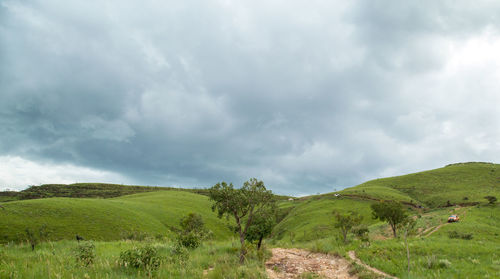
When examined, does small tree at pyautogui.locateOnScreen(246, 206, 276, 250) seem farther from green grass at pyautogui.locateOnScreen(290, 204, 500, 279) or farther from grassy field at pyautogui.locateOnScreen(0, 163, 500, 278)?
green grass at pyautogui.locateOnScreen(290, 204, 500, 279)

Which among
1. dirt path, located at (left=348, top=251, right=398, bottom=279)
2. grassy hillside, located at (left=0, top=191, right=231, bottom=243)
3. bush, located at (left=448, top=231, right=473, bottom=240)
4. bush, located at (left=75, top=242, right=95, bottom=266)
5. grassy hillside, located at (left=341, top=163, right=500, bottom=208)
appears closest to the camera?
bush, located at (left=75, top=242, right=95, bottom=266)

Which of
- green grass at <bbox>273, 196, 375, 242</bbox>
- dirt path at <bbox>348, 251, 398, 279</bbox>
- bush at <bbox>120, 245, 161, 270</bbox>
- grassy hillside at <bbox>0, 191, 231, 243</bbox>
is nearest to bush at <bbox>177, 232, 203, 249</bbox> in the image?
bush at <bbox>120, 245, 161, 270</bbox>

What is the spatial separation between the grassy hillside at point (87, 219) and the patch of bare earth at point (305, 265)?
33.9m

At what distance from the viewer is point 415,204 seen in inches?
3295

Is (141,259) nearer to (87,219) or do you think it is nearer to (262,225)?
(262,225)

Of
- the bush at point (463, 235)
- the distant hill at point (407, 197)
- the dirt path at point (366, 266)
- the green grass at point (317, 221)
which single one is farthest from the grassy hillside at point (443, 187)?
the dirt path at point (366, 266)

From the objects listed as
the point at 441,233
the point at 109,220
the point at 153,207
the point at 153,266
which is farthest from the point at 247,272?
the point at 153,207

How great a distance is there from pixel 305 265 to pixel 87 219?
54.3 m

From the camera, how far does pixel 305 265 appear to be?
18266mm

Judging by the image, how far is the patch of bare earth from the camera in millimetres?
15758

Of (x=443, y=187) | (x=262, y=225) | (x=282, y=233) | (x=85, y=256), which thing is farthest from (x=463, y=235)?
(x=443, y=187)

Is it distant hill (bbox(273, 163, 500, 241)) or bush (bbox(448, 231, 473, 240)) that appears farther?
distant hill (bbox(273, 163, 500, 241))

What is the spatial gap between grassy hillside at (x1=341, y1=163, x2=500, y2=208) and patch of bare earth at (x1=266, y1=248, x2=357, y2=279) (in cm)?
7870

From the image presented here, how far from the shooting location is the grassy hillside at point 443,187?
8456 centimetres
